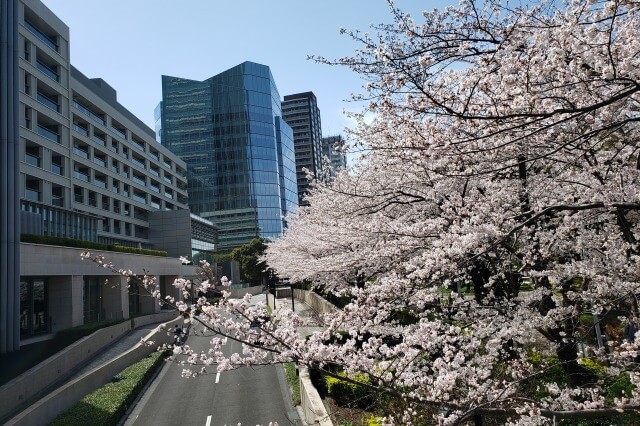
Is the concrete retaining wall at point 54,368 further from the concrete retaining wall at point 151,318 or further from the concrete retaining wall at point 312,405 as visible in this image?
the concrete retaining wall at point 312,405

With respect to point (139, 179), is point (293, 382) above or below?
below

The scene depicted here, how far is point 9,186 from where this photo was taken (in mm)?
20969

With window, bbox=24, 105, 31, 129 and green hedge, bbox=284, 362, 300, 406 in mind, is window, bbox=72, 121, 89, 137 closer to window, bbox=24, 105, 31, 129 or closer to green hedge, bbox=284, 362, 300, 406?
window, bbox=24, 105, 31, 129

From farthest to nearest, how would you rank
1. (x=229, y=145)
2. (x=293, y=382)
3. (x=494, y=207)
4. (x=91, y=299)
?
(x=229, y=145) → (x=91, y=299) → (x=293, y=382) → (x=494, y=207)

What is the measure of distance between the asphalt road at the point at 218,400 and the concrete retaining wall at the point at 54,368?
384cm

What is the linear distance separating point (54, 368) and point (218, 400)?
7652mm

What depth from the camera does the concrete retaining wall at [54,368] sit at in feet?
48.0

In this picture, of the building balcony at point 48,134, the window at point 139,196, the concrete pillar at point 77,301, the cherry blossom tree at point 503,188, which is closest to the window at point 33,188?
the building balcony at point 48,134

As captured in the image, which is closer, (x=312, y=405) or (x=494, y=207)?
(x=494, y=207)

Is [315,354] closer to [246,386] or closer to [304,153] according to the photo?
[246,386]

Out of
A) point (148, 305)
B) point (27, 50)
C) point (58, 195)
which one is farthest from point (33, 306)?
point (27, 50)

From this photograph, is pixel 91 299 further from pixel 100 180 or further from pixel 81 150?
pixel 100 180

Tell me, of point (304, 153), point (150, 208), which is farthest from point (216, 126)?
point (304, 153)

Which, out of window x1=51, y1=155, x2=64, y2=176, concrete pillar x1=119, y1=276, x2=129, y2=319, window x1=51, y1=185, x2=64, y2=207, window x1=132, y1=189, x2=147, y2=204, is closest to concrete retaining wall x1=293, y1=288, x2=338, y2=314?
concrete pillar x1=119, y1=276, x2=129, y2=319
